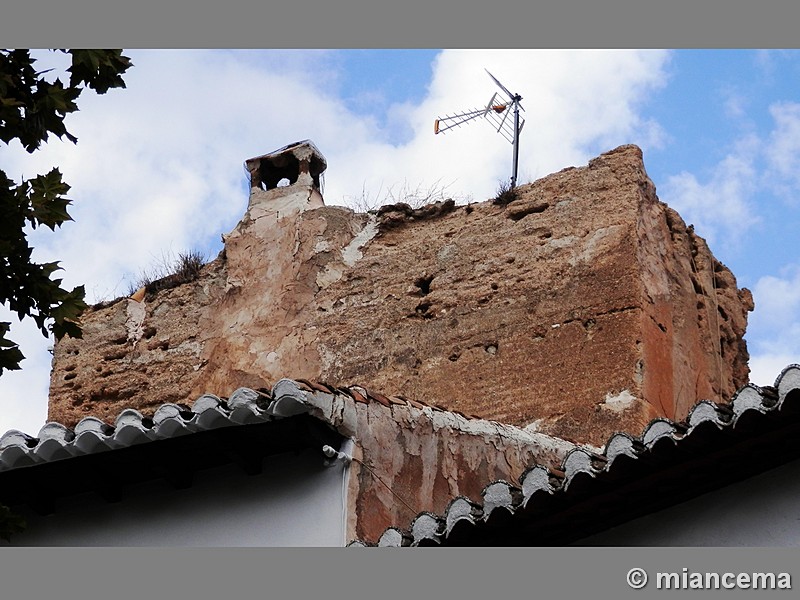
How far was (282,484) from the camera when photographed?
8.38m

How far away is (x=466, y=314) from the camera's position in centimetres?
1186

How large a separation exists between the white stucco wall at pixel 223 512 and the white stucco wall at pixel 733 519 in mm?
1729

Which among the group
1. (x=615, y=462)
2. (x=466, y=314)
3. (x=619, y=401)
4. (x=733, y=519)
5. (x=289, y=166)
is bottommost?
(x=733, y=519)

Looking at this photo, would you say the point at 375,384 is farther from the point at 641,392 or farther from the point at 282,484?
the point at 282,484

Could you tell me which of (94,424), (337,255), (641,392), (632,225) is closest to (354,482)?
(94,424)

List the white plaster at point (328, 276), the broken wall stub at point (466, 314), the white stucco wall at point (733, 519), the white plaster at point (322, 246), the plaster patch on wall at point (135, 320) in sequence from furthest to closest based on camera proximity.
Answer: the plaster patch on wall at point (135, 320) → the white plaster at point (322, 246) → the white plaster at point (328, 276) → the broken wall stub at point (466, 314) → the white stucco wall at point (733, 519)

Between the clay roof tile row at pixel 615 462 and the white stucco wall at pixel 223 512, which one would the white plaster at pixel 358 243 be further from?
the clay roof tile row at pixel 615 462

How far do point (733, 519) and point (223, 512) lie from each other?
2.91 m

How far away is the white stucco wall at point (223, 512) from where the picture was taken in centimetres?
827

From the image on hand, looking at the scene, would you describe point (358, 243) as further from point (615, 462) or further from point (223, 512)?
point (615, 462)

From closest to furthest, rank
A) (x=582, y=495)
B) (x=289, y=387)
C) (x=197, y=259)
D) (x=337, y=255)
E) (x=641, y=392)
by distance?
(x=582, y=495) < (x=289, y=387) < (x=641, y=392) < (x=337, y=255) < (x=197, y=259)

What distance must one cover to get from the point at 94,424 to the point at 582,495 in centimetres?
282

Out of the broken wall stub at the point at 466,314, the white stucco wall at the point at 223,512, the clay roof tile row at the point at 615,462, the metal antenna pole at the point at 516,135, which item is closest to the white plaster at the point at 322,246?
the broken wall stub at the point at 466,314

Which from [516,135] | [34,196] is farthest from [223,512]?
[516,135]
